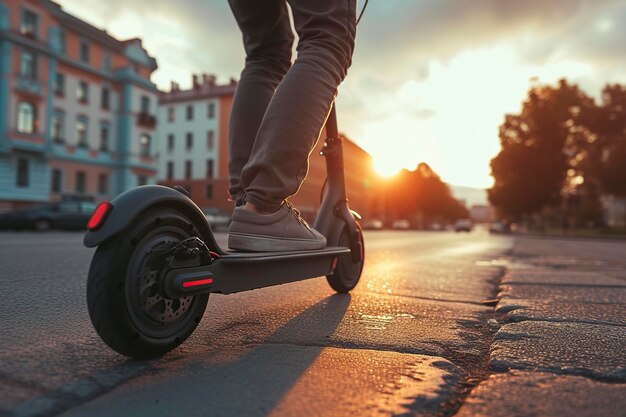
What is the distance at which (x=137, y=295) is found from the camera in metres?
1.23

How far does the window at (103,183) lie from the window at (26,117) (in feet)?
20.9

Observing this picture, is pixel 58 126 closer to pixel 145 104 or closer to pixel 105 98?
pixel 105 98

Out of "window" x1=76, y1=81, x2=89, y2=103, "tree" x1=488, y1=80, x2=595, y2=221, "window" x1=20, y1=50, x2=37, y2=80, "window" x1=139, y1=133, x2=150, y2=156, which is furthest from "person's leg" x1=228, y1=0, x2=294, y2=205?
"tree" x1=488, y1=80, x2=595, y2=221

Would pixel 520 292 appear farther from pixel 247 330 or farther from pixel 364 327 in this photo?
pixel 247 330

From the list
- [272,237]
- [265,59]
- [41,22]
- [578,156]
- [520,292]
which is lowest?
[520,292]

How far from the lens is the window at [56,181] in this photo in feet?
94.2

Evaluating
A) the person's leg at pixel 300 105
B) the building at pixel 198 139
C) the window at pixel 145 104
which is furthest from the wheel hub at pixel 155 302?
the building at pixel 198 139

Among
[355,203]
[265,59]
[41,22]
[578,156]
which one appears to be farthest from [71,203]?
[355,203]

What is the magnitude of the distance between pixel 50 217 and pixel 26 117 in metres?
11.1

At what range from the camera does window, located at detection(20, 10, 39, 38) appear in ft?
82.7

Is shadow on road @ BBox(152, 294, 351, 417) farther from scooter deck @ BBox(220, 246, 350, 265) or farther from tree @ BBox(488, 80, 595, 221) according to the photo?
tree @ BBox(488, 80, 595, 221)

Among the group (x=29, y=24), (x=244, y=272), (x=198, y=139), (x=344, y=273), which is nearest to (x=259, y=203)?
(x=244, y=272)

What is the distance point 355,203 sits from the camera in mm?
71812

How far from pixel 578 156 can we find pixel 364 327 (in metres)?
39.3
